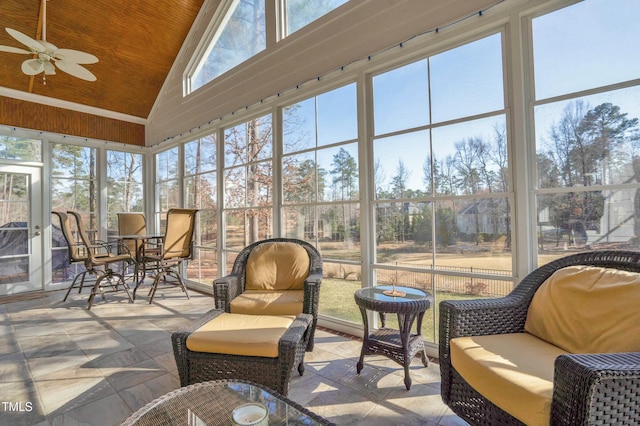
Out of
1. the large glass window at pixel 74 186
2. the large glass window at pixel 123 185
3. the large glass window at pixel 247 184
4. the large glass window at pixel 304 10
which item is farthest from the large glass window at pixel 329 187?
the large glass window at pixel 74 186

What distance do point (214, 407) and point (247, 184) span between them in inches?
132

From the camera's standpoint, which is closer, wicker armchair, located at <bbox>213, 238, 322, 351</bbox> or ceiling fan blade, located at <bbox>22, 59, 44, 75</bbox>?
wicker armchair, located at <bbox>213, 238, 322, 351</bbox>

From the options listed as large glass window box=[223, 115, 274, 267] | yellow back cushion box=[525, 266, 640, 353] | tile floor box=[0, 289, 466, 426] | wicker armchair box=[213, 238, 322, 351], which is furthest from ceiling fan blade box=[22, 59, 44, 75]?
yellow back cushion box=[525, 266, 640, 353]

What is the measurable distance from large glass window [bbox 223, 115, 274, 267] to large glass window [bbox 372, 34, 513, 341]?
1.70 metres

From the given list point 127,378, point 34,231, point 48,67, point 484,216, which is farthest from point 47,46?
point 484,216

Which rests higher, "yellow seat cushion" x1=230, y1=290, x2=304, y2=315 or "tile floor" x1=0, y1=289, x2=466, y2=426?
"yellow seat cushion" x1=230, y1=290, x2=304, y2=315

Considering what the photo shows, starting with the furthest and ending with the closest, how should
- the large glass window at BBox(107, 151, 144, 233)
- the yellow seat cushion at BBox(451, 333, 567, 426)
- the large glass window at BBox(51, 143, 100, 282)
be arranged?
the large glass window at BBox(107, 151, 144, 233)
the large glass window at BBox(51, 143, 100, 282)
the yellow seat cushion at BBox(451, 333, 567, 426)

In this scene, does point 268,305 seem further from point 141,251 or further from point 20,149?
point 20,149

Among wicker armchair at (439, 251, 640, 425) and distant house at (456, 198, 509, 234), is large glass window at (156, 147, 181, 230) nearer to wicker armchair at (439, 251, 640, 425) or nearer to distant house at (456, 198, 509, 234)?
distant house at (456, 198, 509, 234)

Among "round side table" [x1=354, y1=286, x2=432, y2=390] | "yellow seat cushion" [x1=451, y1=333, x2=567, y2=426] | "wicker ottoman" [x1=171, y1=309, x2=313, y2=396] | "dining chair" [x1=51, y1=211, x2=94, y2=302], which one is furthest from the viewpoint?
"dining chair" [x1=51, y1=211, x2=94, y2=302]

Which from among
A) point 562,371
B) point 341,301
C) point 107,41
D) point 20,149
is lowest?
point 341,301

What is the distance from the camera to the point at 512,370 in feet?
4.32

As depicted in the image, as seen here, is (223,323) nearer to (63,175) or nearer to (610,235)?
(610,235)

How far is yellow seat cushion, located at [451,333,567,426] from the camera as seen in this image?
1.16 metres
